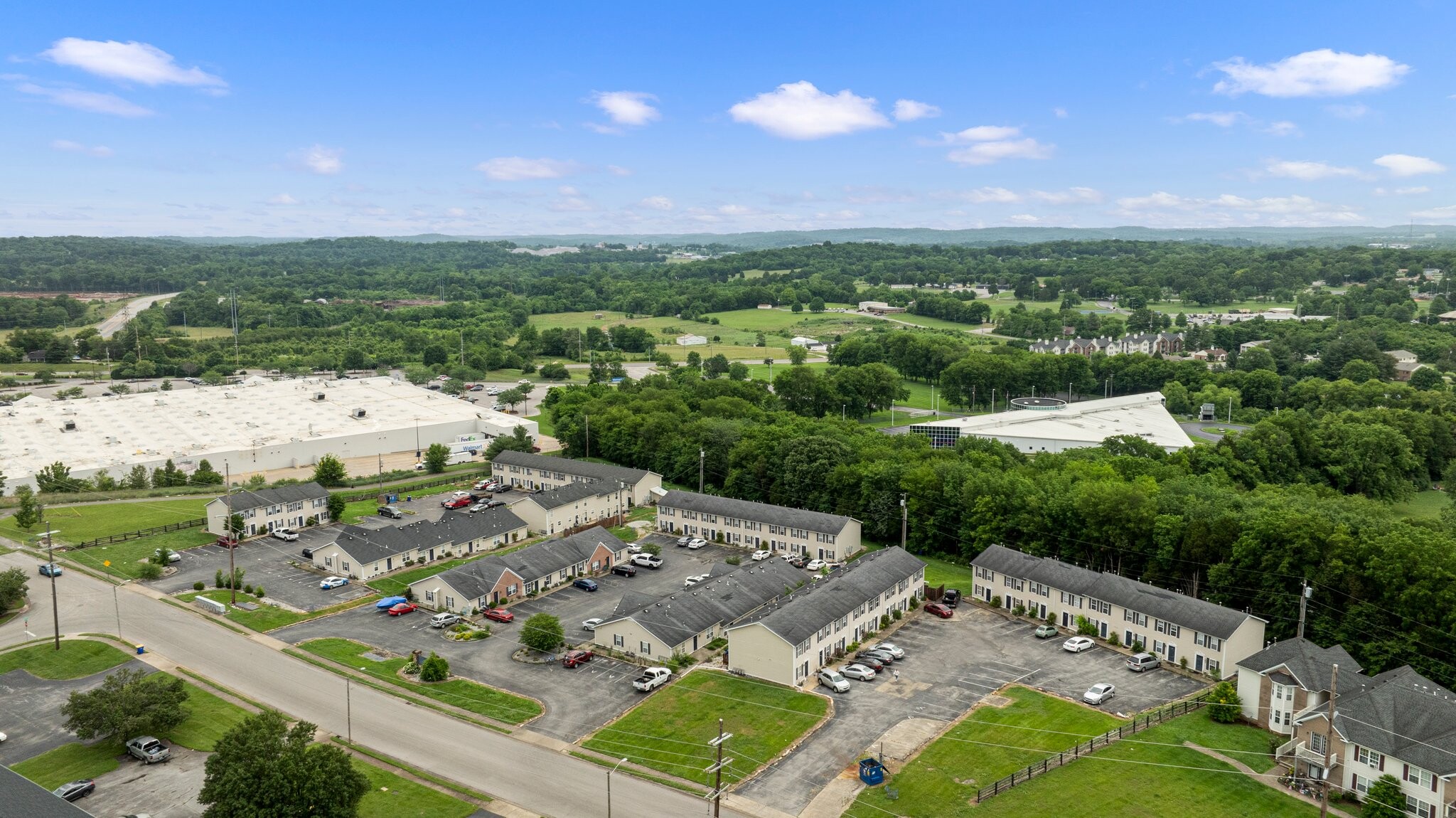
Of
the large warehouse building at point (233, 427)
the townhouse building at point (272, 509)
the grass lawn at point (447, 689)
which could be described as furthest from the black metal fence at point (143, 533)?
the grass lawn at point (447, 689)

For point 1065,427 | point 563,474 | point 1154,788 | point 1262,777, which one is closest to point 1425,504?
point 1065,427

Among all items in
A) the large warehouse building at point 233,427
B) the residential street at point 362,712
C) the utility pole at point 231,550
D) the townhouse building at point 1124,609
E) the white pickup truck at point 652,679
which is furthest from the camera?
the large warehouse building at point 233,427

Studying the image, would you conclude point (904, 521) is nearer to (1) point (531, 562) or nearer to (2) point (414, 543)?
(1) point (531, 562)

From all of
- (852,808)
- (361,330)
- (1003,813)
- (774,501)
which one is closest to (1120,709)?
(1003,813)

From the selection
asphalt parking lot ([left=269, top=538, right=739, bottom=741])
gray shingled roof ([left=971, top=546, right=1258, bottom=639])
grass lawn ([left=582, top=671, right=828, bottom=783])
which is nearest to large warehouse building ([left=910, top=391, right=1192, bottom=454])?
gray shingled roof ([left=971, top=546, right=1258, bottom=639])

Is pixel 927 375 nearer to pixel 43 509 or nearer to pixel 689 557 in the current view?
pixel 689 557

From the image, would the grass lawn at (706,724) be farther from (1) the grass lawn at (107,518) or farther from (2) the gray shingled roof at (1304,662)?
(1) the grass lawn at (107,518)
